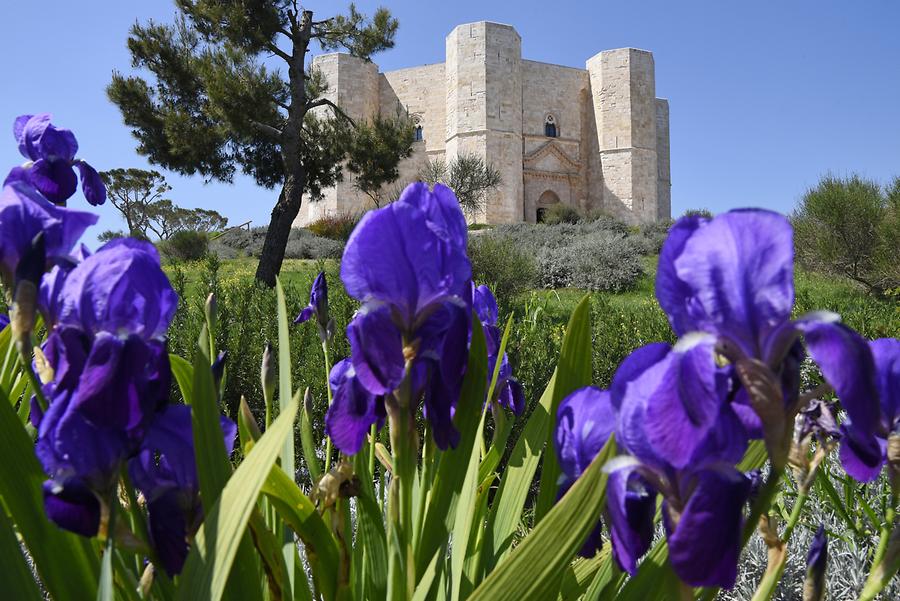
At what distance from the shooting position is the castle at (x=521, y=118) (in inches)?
1112

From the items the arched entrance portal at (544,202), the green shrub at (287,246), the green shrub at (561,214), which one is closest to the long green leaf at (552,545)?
the green shrub at (287,246)

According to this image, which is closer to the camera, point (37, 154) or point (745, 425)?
point (745, 425)

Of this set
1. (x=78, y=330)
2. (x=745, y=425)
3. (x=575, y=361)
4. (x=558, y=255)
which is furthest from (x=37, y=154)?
(x=558, y=255)

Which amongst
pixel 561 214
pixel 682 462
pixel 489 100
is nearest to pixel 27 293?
pixel 682 462

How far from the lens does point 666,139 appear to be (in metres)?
35.8

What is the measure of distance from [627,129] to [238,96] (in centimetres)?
2328

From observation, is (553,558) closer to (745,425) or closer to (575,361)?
(745,425)

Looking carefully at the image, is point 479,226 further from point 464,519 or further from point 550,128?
point 464,519

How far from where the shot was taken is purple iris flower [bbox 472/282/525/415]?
4.25 feet

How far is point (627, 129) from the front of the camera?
99.1 ft

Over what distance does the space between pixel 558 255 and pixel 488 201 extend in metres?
14.9

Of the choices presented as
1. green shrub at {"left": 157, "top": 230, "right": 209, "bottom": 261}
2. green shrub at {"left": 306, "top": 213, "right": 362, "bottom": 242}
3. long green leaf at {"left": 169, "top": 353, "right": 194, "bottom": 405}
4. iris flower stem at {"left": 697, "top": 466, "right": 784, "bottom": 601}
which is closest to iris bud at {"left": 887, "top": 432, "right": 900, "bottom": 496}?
iris flower stem at {"left": 697, "top": 466, "right": 784, "bottom": 601}

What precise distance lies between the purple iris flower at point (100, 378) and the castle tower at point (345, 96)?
28615mm

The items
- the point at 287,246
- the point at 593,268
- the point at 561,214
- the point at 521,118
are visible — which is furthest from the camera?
the point at 521,118
